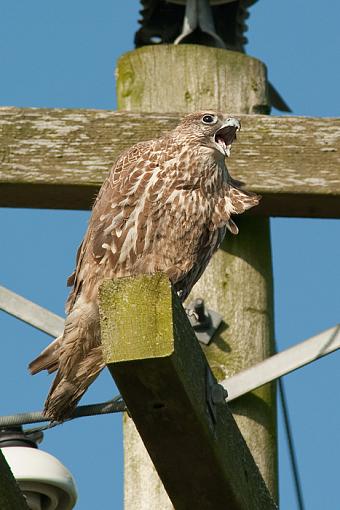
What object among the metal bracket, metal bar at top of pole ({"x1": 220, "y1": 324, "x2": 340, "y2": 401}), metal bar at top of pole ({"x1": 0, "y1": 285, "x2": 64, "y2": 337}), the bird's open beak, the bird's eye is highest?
the bird's eye

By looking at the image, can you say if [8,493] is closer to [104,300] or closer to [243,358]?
[104,300]

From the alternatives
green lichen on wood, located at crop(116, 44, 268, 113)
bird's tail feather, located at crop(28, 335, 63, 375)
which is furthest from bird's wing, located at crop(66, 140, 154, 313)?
green lichen on wood, located at crop(116, 44, 268, 113)

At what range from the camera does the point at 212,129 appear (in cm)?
461

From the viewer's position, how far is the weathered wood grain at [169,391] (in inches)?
100

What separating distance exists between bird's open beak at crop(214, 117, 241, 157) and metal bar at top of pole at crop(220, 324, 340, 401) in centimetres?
69

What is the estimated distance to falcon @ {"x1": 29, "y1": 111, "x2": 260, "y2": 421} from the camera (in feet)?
13.8

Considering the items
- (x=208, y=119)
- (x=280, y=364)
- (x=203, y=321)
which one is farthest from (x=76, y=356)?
(x=208, y=119)

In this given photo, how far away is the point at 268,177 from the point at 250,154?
4.8 inches

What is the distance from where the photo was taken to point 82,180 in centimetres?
429

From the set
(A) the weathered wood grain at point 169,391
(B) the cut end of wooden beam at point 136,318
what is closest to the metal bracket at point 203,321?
(A) the weathered wood grain at point 169,391

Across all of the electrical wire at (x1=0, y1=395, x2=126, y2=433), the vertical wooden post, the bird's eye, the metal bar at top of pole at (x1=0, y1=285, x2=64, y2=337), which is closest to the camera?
the electrical wire at (x1=0, y1=395, x2=126, y2=433)

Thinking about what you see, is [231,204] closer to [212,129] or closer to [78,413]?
[212,129]

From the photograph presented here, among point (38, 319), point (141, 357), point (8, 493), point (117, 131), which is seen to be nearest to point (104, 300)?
point (141, 357)

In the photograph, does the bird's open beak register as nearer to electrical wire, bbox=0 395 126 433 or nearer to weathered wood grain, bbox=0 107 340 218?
weathered wood grain, bbox=0 107 340 218
